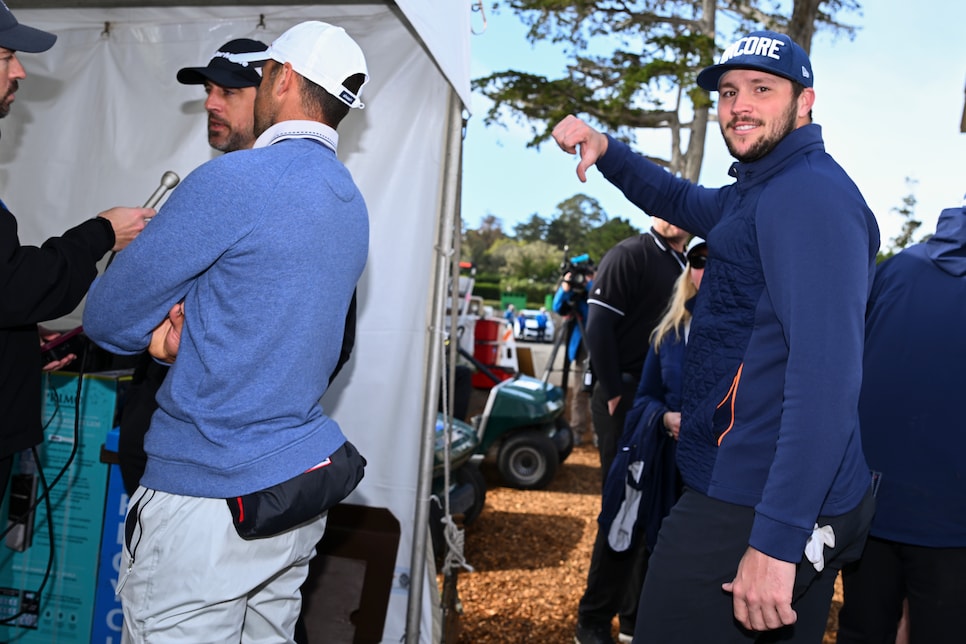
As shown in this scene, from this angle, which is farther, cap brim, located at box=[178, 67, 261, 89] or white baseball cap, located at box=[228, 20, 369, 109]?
cap brim, located at box=[178, 67, 261, 89]

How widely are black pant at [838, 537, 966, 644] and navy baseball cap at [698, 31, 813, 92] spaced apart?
5.24 ft

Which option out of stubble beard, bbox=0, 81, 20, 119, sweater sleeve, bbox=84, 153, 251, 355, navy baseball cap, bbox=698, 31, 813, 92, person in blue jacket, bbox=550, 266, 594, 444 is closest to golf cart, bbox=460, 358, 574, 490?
person in blue jacket, bbox=550, 266, 594, 444

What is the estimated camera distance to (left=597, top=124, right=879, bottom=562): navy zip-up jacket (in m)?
1.49

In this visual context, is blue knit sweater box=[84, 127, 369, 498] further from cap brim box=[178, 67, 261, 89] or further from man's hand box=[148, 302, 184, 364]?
cap brim box=[178, 67, 261, 89]

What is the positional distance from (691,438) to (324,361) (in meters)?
0.94

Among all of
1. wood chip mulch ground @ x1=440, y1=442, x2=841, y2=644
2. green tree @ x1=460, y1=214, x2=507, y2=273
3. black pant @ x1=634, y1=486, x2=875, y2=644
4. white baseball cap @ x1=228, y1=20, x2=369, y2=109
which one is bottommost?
wood chip mulch ground @ x1=440, y1=442, x2=841, y2=644

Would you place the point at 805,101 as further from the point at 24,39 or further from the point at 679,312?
the point at 24,39

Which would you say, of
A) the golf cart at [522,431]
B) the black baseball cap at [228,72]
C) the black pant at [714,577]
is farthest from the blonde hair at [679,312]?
the golf cart at [522,431]

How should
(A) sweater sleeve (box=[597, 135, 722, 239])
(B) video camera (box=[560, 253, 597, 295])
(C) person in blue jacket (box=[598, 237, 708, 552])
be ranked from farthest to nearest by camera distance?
(B) video camera (box=[560, 253, 597, 295]) → (C) person in blue jacket (box=[598, 237, 708, 552]) → (A) sweater sleeve (box=[597, 135, 722, 239])

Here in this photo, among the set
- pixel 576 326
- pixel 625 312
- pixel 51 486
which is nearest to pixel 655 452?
pixel 625 312

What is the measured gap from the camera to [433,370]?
9.93 ft

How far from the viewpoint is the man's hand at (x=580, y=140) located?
2.18m

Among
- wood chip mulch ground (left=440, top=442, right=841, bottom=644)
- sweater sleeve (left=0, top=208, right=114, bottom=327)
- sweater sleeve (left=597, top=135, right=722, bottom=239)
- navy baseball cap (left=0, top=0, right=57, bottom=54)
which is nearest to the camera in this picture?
sweater sleeve (left=0, top=208, right=114, bottom=327)

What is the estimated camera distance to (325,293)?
1.67 m
